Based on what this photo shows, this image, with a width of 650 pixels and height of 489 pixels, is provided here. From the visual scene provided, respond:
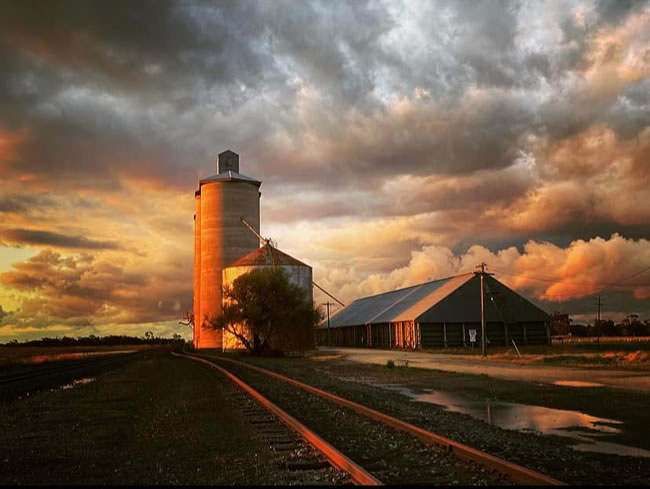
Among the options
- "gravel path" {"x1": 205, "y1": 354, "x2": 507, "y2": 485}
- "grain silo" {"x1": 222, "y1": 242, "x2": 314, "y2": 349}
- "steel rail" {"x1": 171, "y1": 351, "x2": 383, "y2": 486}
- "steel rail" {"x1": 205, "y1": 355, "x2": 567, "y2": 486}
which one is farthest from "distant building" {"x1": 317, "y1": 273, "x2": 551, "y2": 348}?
"steel rail" {"x1": 205, "y1": 355, "x2": 567, "y2": 486}

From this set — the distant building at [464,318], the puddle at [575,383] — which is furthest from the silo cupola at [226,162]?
the puddle at [575,383]

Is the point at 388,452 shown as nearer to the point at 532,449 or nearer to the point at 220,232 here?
the point at 532,449

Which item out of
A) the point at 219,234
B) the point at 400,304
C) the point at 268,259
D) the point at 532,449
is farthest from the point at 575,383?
the point at 219,234

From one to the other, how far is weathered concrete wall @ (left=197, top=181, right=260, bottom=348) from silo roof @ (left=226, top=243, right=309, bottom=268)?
946 centimetres

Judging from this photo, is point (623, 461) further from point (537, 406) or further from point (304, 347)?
point (304, 347)

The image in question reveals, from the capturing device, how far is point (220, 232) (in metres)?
79.8

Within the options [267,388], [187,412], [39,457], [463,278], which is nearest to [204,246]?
[463,278]

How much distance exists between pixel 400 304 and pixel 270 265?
2032 centimetres

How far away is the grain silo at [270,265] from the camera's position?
222 feet

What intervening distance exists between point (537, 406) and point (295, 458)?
9340 millimetres

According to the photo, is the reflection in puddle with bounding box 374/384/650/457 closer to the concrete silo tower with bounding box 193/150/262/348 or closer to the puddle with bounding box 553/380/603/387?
the puddle with bounding box 553/380/603/387

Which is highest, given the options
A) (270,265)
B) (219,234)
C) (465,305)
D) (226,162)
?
(226,162)

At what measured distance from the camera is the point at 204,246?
264 feet

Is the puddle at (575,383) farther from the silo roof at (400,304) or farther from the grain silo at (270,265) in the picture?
the grain silo at (270,265)
